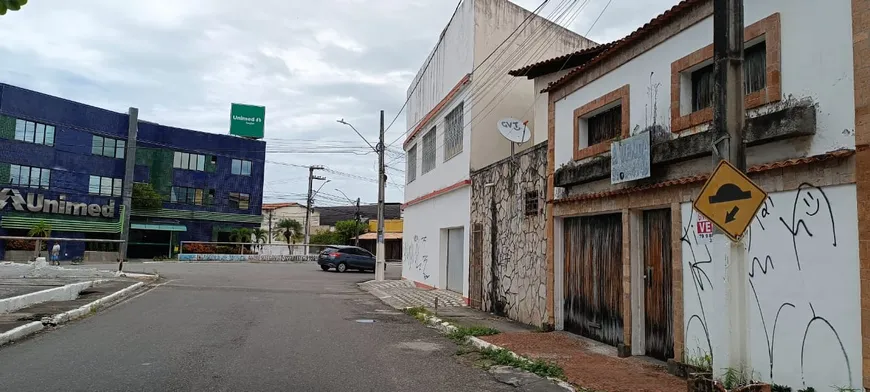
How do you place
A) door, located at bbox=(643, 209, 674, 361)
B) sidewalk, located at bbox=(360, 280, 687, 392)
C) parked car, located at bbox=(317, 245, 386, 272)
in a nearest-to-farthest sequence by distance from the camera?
sidewalk, located at bbox=(360, 280, 687, 392) < door, located at bbox=(643, 209, 674, 361) < parked car, located at bbox=(317, 245, 386, 272)

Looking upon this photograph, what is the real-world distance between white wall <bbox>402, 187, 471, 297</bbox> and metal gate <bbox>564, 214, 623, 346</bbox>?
18.4 ft

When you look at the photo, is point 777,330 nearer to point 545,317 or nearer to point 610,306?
point 610,306

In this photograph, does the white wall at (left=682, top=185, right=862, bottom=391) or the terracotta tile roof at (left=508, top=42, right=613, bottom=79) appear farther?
the terracotta tile roof at (left=508, top=42, right=613, bottom=79)

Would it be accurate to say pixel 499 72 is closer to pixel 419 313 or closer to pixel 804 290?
pixel 419 313

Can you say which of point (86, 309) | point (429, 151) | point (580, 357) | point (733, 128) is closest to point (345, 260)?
point (429, 151)

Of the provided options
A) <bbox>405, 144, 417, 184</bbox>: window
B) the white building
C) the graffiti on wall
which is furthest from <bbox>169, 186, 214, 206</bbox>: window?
the white building

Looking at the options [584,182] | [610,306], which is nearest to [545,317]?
[610,306]

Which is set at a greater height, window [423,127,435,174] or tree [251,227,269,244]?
window [423,127,435,174]

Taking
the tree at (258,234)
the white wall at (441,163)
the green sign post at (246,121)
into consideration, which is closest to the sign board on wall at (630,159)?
the white wall at (441,163)

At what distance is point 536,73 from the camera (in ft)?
47.0

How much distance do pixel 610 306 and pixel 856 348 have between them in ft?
13.9

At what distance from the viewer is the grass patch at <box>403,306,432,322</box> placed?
13.2 m

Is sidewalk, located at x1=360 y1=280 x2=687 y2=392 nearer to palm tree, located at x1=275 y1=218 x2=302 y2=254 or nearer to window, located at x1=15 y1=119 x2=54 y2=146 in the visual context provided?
window, located at x1=15 y1=119 x2=54 y2=146

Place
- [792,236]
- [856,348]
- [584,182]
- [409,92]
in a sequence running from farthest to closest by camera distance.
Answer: [409,92] → [584,182] → [792,236] → [856,348]
